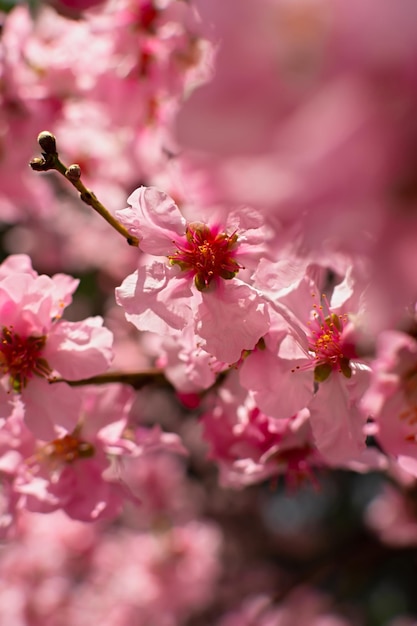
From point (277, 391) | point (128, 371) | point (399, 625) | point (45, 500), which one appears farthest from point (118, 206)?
point (399, 625)

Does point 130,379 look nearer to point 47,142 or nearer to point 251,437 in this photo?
point 251,437

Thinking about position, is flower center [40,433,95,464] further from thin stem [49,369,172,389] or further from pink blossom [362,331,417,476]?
pink blossom [362,331,417,476]

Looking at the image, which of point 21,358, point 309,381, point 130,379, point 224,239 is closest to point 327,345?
point 309,381

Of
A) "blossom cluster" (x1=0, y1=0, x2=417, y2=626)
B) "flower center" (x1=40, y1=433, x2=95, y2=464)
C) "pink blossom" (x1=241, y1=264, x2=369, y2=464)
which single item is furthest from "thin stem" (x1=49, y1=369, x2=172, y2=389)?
"pink blossom" (x1=241, y1=264, x2=369, y2=464)

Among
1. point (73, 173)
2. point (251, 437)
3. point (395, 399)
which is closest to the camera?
point (73, 173)

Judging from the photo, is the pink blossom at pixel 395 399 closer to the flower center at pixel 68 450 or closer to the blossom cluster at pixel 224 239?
the blossom cluster at pixel 224 239

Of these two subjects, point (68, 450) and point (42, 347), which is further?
point (68, 450)
